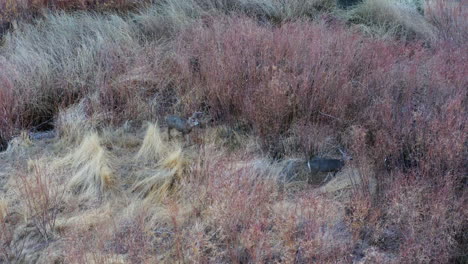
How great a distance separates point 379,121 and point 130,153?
223cm

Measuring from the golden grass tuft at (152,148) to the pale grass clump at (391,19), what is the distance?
3677 millimetres

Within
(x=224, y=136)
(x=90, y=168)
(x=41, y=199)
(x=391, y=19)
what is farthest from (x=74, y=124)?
A: (x=391, y=19)

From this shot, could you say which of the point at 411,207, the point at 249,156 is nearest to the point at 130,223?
the point at 249,156

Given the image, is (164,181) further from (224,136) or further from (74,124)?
(74,124)

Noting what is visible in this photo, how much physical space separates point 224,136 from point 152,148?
686mm

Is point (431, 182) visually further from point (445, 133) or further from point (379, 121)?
point (379, 121)

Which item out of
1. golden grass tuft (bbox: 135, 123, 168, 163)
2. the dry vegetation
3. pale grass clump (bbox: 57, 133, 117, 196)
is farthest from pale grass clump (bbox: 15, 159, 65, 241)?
golden grass tuft (bbox: 135, 123, 168, 163)

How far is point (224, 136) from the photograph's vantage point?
486 cm

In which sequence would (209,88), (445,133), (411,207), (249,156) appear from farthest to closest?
1. (209,88)
2. (249,156)
3. (445,133)
4. (411,207)

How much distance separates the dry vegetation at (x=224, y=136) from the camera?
3.27m

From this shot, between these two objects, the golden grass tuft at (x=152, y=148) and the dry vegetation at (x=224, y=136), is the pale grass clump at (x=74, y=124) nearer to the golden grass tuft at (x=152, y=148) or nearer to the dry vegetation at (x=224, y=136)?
the dry vegetation at (x=224, y=136)

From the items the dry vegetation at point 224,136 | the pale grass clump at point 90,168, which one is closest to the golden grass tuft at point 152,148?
the dry vegetation at point 224,136

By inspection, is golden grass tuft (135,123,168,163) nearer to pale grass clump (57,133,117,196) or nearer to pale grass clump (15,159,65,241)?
pale grass clump (57,133,117,196)

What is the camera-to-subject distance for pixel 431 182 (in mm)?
3537
